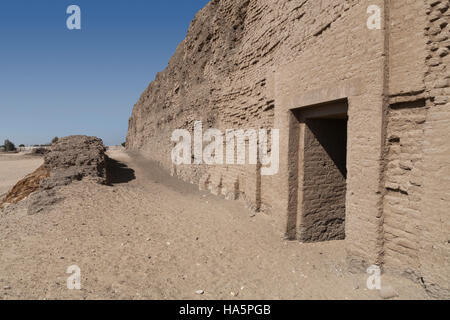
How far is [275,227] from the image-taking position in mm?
5809

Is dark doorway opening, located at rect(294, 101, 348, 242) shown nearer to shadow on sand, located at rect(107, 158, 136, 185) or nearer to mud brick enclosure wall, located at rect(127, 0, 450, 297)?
mud brick enclosure wall, located at rect(127, 0, 450, 297)

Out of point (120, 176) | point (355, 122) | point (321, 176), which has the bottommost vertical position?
point (120, 176)

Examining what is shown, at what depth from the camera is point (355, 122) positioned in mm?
3928

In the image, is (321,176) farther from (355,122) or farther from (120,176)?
(120,176)

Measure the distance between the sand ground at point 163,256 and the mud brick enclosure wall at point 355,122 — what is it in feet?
1.65

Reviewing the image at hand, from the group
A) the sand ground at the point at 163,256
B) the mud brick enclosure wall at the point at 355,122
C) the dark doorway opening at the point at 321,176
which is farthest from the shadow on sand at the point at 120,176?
the dark doorway opening at the point at 321,176

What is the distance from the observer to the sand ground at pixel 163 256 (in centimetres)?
373

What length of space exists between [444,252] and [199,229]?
453 cm

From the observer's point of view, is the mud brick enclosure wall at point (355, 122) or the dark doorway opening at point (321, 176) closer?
the mud brick enclosure wall at point (355, 122)

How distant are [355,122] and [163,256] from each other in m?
3.94

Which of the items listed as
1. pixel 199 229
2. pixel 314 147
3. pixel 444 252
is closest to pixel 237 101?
pixel 314 147

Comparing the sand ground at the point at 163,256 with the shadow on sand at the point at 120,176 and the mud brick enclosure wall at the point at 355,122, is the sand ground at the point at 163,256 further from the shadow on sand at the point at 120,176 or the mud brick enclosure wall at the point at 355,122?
the shadow on sand at the point at 120,176

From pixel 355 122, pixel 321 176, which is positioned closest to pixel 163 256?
pixel 321 176

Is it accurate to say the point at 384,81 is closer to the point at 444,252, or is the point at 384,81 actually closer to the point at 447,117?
the point at 447,117
